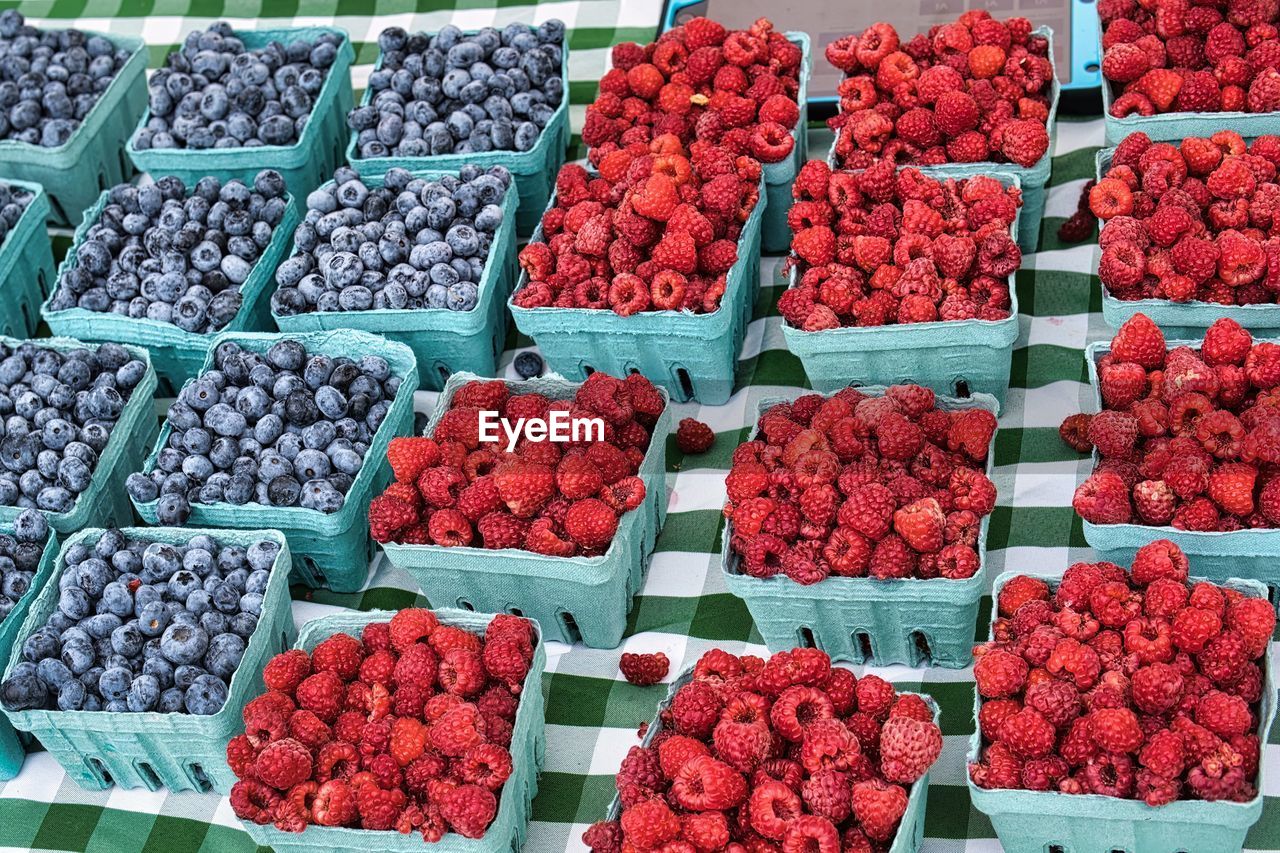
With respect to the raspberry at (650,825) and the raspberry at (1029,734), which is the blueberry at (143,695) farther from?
the raspberry at (1029,734)

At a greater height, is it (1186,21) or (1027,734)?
(1186,21)

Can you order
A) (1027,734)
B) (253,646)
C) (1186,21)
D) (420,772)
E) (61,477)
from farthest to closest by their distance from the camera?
(1186,21) → (61,477) → (253,646) → (420,772) → (1027,734)

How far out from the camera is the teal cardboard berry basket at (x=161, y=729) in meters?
2.87

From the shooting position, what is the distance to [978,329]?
10.3 ft

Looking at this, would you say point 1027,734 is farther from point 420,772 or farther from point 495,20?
point 495,20

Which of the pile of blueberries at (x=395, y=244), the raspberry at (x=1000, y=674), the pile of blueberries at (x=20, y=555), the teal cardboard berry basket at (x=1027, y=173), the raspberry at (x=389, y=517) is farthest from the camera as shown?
the pile of blueberries at (x=395, y=244)

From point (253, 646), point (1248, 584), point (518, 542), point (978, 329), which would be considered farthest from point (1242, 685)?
point (253, 646)

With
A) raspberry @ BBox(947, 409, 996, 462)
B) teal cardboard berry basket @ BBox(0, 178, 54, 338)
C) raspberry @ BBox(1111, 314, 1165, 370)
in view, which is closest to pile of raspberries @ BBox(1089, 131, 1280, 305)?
raspberry @ BBox(1111, 314, 1165, 370)

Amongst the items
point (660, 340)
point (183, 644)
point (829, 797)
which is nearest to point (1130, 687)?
point (829, 797)

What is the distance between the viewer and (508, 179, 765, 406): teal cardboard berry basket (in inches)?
132

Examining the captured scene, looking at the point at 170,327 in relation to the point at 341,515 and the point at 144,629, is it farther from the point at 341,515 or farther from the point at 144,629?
the point at 144,629

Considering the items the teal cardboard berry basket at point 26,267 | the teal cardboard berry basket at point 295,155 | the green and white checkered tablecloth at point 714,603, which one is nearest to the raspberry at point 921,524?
the green and white checkered tablecloth at point 714,603

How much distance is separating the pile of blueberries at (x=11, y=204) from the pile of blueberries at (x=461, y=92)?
35.8 inches

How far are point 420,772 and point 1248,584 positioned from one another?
1.43 metres
